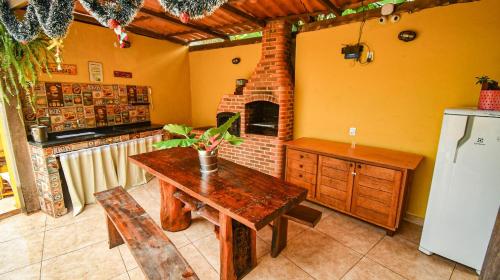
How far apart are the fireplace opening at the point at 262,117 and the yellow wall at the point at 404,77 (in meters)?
0.51

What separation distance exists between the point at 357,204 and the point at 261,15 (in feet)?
9.08

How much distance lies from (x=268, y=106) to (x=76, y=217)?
3.10 m

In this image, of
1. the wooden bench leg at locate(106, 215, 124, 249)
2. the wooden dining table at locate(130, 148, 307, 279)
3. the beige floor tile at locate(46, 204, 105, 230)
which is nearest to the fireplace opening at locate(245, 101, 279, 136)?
the wooden dining table at locate(130, 148, 307, 279)

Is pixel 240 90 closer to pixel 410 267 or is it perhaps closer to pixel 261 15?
pixel 261 15

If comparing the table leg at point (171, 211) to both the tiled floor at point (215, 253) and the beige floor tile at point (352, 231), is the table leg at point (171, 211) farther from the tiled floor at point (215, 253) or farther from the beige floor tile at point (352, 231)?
the beige floor tile at point (352, 231)

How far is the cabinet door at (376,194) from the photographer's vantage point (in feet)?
7.59

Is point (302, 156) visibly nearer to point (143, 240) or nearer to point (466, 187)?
point (466, 187)

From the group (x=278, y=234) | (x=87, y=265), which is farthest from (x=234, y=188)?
(x=87, y=265)

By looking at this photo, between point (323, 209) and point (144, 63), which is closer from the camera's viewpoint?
point (323, 209)

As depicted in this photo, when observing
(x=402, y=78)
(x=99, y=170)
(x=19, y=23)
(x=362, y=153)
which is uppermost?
(x=19, y=23)

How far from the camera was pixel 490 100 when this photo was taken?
1829 mm

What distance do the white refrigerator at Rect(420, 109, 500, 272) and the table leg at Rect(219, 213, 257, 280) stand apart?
172cm

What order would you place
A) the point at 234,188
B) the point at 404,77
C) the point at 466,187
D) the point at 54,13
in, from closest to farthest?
the point at 54,13
the point at 234,188
the point at 466,187
the point at 404,77

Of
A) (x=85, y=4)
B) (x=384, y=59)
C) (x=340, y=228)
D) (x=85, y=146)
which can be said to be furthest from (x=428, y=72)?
(x=85, y=146)
